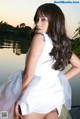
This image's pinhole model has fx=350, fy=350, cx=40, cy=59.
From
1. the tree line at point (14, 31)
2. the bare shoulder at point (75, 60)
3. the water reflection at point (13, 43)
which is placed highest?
the bare shoulder at point (75, 60)

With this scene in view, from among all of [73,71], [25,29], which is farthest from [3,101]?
[25,29]

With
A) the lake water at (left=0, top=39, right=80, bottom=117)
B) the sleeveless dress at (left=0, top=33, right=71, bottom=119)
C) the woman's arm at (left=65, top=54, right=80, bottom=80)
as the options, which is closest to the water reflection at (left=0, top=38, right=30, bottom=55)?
the lake water at (left=0, top=39, right=80, bottom=117)

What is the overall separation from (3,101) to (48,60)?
0.23 metres

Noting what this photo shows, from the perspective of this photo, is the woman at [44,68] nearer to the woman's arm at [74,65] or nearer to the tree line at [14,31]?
the woman's arm at [74,65]

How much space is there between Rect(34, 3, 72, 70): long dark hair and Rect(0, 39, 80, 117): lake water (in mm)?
1949

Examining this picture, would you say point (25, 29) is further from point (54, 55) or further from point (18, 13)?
point (54, 55)

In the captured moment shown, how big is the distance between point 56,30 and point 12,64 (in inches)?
86.6

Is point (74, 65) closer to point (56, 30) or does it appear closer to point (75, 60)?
point (75, 60)

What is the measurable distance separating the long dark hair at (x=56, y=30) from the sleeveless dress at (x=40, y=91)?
0.02 m

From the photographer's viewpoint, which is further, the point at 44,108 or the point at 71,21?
the point at 71,21

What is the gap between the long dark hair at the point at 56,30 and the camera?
1.22 meters

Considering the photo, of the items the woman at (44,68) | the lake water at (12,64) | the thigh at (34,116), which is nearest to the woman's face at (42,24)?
the woman at (44,68)

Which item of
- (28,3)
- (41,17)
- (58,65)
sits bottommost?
(28,3)

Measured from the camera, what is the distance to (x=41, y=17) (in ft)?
4.04
